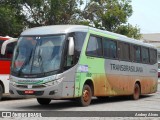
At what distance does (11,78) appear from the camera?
611 inches

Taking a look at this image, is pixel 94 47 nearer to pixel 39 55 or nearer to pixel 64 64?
pixel 64 64

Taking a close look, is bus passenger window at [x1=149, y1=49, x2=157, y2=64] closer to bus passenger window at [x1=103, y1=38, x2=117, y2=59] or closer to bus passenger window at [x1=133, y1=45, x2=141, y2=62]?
bus passenger window at [x1=133, y1=45, x2=141, y2=62]

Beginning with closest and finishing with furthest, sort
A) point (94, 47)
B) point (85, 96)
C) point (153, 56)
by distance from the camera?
1. point (85, 96)
2. point (94, 47)
3. point (153, 56)

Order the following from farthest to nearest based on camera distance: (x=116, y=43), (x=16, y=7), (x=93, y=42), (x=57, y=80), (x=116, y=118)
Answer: (x=16, y=7) < (x=116, y=43) < (x=93, y=42) < (x=57, y=80) < (x=116, y=118)

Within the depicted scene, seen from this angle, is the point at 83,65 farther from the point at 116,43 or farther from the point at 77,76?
the point at 116,43

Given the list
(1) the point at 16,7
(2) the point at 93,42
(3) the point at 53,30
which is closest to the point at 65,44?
(3) the point at 53,30

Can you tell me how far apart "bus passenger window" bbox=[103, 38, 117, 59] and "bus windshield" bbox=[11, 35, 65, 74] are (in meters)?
3.23

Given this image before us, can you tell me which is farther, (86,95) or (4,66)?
(4,66)

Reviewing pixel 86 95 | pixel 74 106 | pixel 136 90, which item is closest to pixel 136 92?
pixel 136 90

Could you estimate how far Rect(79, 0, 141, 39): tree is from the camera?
123 feet

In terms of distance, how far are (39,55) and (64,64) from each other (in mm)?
937

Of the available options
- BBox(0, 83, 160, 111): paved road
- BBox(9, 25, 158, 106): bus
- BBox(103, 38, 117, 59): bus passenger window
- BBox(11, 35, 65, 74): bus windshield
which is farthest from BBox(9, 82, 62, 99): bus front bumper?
BBox(103, 38, 117, 59): bus passenger window

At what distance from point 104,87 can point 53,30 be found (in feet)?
12.3

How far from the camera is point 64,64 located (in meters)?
15.1
